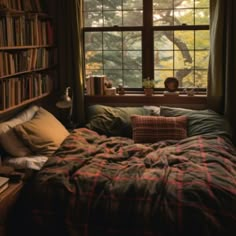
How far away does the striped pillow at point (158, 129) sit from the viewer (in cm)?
367

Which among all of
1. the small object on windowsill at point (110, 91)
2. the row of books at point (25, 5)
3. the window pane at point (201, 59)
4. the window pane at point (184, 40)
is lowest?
the small object on windowsill at point (110, 91)

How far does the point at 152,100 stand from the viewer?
4.32 meters

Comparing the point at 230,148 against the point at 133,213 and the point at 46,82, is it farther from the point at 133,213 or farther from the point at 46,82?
the point at 46,82

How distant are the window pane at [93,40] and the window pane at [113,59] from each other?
0.12 m

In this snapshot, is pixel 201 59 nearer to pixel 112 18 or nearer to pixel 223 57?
pixel 223 57

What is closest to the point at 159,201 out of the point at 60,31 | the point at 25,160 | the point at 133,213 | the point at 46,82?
the point at 133,213

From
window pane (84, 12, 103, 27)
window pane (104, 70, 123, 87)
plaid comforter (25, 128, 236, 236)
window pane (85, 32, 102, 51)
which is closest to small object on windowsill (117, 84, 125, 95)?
window pane (104, 70, 123, 87)

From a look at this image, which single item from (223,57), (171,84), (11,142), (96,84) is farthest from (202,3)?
(11,142)

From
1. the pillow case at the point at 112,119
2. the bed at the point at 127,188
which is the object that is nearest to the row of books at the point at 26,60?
the bed at the point at 127,188

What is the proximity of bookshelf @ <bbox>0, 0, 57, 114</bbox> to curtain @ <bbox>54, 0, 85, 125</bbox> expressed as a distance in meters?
0.09

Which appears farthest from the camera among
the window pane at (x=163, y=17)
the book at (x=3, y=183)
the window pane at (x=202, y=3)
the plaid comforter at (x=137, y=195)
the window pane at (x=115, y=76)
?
the window pane at (x=115, y=76)

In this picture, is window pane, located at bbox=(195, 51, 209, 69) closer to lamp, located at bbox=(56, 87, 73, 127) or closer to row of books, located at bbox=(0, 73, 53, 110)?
lamp, located at bbox=(56, 87, 73, 127)

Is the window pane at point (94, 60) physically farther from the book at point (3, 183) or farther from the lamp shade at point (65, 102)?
the book at point (3, 183)

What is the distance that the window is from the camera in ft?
14.1
